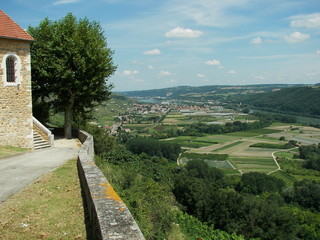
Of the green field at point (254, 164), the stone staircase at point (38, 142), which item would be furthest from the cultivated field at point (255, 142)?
the stone staircase at point (38, 142)

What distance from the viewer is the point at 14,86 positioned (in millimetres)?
13961

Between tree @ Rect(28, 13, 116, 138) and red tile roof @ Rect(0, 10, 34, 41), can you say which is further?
tree @ Rect(28, 13, 116, 138)

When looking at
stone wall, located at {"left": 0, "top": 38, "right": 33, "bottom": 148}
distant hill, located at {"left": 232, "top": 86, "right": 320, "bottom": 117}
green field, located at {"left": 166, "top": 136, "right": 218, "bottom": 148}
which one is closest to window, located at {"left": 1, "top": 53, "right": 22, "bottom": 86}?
stone wall, located at {"left": 0, "top": 38, "right": 33, "bottom": 148}

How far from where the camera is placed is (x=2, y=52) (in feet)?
44.1

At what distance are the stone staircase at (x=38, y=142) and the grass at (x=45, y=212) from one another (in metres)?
7.24

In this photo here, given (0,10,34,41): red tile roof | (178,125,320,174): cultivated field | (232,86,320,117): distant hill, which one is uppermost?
(0,10,34,41): red tile roof

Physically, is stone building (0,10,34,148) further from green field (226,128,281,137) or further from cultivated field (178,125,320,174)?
green field (226,128,281,137)

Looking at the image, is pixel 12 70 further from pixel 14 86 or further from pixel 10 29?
pixel 10 29

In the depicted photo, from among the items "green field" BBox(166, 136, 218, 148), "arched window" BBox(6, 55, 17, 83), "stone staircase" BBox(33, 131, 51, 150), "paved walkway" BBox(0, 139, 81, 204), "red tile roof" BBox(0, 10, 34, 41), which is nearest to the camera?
"paved walkway" BBox(0, 139, 81, 204)

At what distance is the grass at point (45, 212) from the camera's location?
16.4 feet

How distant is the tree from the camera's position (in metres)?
16.9

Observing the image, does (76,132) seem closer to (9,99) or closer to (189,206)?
(9,99)

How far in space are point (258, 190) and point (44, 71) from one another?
48.3 meters

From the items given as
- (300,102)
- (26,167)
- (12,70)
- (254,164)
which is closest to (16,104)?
(12,70)
